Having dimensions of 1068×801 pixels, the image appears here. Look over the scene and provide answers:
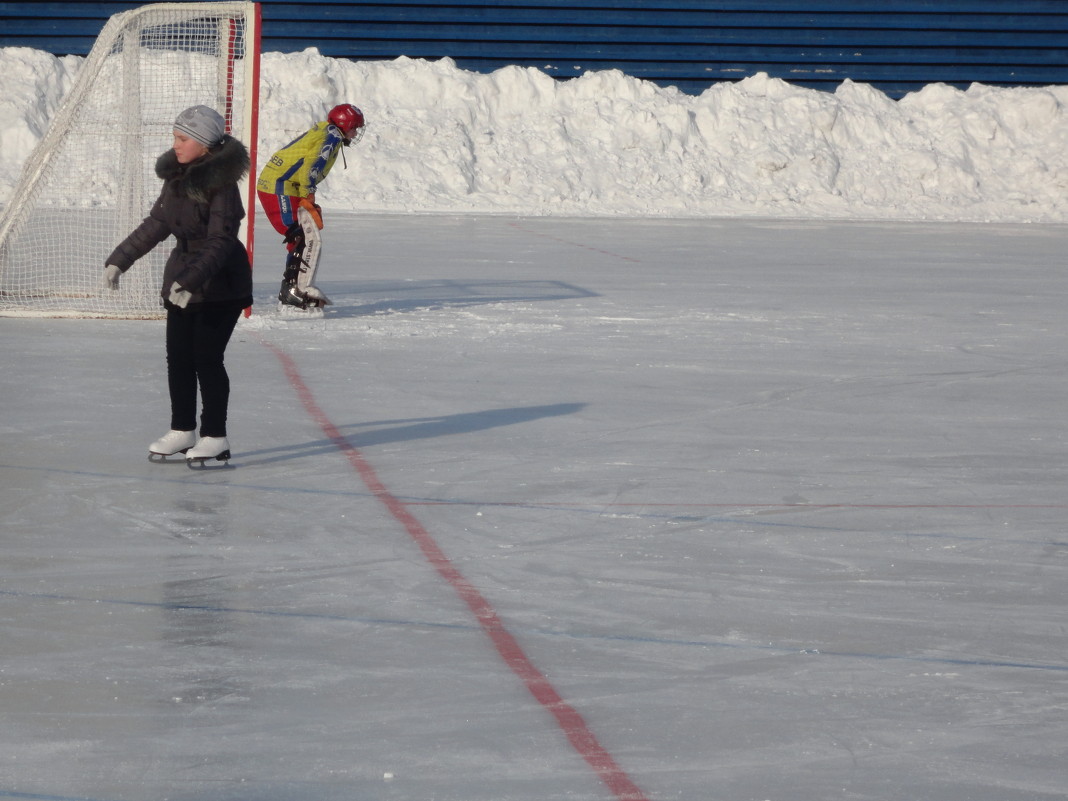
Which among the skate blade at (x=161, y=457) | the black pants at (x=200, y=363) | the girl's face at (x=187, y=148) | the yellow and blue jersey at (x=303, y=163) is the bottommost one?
the skate blade at (x=161, y=457)

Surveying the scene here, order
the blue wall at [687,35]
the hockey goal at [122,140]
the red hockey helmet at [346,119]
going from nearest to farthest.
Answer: the hockey goal at [122,140]
the red hockey helmet at [346,119]
the blue wall at [687,35]

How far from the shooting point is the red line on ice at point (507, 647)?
2.82 meters

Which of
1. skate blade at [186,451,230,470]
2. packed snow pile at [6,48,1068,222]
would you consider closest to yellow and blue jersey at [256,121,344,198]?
skate blade at [186,451,230,470]

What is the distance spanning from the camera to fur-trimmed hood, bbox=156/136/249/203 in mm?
5168

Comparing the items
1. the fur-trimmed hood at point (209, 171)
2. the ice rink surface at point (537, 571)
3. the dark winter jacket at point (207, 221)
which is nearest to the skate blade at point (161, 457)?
the ice rink surface at point (537, 571)

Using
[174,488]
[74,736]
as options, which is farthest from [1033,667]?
[174,488]

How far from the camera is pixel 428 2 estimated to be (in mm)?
23094

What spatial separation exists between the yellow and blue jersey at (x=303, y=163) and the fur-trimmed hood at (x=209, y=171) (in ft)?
13.1

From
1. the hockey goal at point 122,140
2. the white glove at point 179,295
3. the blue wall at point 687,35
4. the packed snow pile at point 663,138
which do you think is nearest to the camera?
the white glove at point 179,295

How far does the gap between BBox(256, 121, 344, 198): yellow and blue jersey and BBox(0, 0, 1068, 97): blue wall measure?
1436 centimetres

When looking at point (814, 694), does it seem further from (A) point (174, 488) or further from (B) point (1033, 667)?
(A) point (174, 488)

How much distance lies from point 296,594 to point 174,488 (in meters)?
1.28

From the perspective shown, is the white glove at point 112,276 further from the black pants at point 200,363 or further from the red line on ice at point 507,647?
the red line on ice at point 507,647

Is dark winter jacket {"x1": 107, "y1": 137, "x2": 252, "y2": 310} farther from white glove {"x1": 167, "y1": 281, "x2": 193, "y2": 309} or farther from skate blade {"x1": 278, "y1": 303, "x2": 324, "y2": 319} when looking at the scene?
skate blade {"x1": 278, "y1": 303, "x2": 324, "y2": 319}
